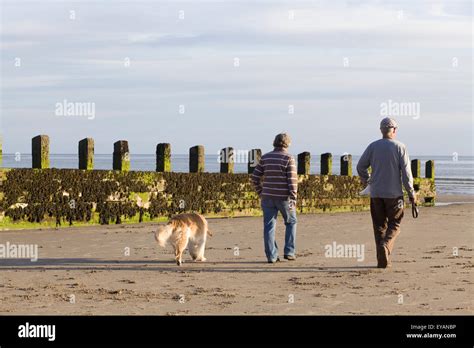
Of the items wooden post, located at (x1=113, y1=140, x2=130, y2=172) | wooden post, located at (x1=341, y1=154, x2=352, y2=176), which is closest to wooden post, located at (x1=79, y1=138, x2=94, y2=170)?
wooden post, located at (x1=113, y1=140, x2=130, y2=172)

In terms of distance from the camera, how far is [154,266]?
44.1ft

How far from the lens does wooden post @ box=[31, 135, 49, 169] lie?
64.3 ft

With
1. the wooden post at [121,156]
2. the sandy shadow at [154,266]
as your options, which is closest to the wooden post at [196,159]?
the wooden post at [121,156]

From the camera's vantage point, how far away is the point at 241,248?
1614cm

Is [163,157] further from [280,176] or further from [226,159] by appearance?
[280,176]

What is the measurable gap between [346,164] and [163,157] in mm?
8765

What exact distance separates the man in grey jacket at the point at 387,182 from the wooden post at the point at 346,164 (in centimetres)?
1578

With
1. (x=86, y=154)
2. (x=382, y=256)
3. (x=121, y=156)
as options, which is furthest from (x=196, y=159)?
(x=382, y=256)

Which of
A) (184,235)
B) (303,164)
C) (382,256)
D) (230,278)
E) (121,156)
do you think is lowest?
(230,278)

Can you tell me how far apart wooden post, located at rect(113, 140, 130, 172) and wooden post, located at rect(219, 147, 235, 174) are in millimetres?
3728

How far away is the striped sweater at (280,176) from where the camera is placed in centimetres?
1385

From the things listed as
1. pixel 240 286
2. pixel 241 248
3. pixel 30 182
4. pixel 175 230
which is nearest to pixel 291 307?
pixel 240 286
